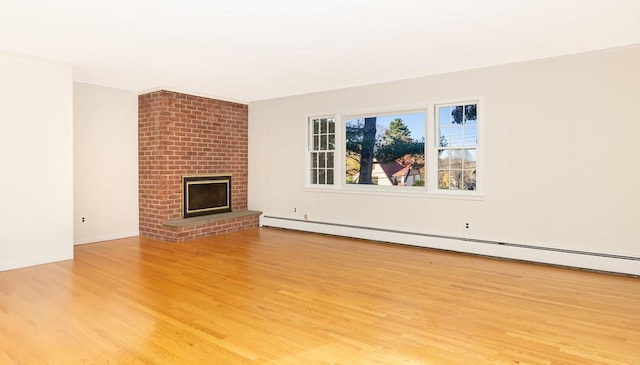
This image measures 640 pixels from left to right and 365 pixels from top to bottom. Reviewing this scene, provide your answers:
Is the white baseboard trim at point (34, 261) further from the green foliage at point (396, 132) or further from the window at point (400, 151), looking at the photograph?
the green foliage at point (396, 132)

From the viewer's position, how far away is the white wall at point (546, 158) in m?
4.14

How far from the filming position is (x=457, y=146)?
5234 mm

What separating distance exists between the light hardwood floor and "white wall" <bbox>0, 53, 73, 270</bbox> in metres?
0.32

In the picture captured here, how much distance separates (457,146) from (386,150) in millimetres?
1201

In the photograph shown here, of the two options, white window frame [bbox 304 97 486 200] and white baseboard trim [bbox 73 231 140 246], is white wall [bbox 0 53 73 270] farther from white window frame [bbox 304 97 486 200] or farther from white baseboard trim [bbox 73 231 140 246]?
white window frame [bbox 304 97 486 200]

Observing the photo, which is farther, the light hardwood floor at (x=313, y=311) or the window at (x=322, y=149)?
the window at (x=322, y=149)

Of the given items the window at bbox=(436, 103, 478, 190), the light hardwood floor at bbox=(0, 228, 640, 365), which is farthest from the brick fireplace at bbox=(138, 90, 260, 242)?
the window at bbox=(436, 103, 478, 190)

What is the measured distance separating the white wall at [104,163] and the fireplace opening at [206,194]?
0.85m

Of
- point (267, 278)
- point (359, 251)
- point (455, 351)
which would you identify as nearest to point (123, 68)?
point (267, 278)

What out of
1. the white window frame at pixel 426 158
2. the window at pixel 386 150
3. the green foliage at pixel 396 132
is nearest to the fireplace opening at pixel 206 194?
the white window frame at pixel 426 158

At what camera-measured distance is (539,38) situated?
378 centimetres

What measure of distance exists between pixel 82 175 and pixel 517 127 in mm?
6097

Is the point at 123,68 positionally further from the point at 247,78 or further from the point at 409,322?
the point at 409,322

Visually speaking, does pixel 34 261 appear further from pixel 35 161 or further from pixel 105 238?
pixel 105 238
